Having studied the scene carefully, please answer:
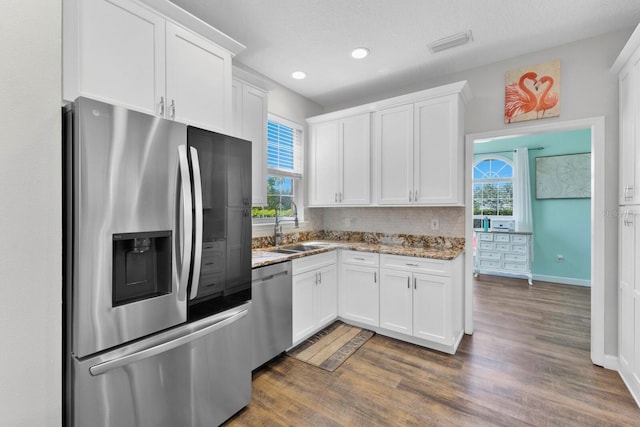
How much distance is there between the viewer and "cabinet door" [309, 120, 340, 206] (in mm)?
3740

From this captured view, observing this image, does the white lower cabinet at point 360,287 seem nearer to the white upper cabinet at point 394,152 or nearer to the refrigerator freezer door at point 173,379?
the white upper cabinet at point 394,152

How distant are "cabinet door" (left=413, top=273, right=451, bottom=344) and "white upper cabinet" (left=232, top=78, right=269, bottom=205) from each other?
5.73 ft

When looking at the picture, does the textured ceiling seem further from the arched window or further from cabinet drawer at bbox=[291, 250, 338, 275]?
the arched window

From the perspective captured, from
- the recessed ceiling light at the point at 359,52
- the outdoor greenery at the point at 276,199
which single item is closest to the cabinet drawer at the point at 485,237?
the outdoor greenery at the point at 276,199

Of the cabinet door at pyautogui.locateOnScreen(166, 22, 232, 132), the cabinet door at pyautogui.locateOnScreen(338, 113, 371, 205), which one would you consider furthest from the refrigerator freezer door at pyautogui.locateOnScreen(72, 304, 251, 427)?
the cabinet door at pyautogui.locateOnScreen(338, 113, 371, 205)

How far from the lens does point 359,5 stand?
2.18 metres

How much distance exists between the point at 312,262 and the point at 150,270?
172 cm

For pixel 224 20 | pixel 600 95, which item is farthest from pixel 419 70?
pixel 224 20

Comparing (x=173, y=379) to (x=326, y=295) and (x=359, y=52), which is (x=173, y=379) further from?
(x=359, y=52)

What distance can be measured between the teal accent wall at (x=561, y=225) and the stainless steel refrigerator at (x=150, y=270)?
5.83 meters

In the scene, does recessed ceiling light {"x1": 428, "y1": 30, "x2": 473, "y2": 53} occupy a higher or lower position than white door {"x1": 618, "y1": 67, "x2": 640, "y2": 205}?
higher

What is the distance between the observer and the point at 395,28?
246cm
